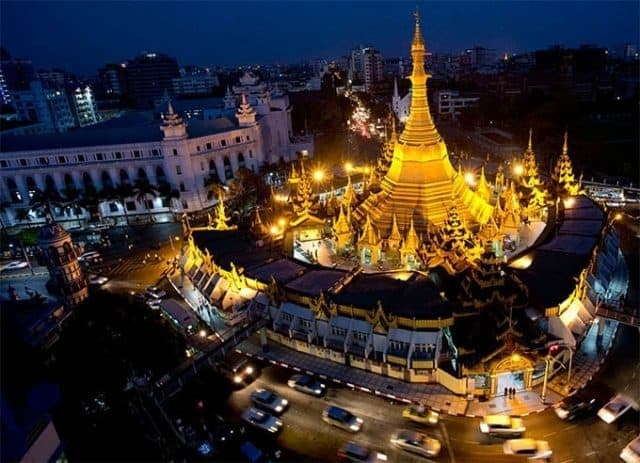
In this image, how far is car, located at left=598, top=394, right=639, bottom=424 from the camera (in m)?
25.5

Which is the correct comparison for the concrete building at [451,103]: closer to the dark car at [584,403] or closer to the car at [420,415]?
the dark car at [584,403]

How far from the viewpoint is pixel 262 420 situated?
27359 mm

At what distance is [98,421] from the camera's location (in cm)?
2303

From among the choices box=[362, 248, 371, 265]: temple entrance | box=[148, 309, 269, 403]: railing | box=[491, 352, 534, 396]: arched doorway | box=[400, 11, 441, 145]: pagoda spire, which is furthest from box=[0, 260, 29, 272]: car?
box=[491, 352, 534, 396]: arched doorway

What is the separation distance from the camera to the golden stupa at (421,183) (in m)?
41.2

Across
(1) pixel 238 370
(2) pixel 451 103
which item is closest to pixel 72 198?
(1) pixel 238 370

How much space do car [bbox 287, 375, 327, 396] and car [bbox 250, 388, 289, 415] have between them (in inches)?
48.5

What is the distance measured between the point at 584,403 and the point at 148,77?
192m

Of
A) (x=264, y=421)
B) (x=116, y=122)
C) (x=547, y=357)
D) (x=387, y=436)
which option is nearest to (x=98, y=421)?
(x=264, y=421)

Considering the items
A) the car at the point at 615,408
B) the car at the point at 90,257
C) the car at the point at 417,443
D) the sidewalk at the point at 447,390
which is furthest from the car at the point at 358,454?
the car at the point at 90,257

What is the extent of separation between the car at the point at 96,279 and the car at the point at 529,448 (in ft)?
132

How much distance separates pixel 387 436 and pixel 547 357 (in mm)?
10597

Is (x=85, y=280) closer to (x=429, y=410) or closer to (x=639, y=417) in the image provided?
(x=429, y=410)

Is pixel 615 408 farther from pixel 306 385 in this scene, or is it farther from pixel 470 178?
pixel 470 178
